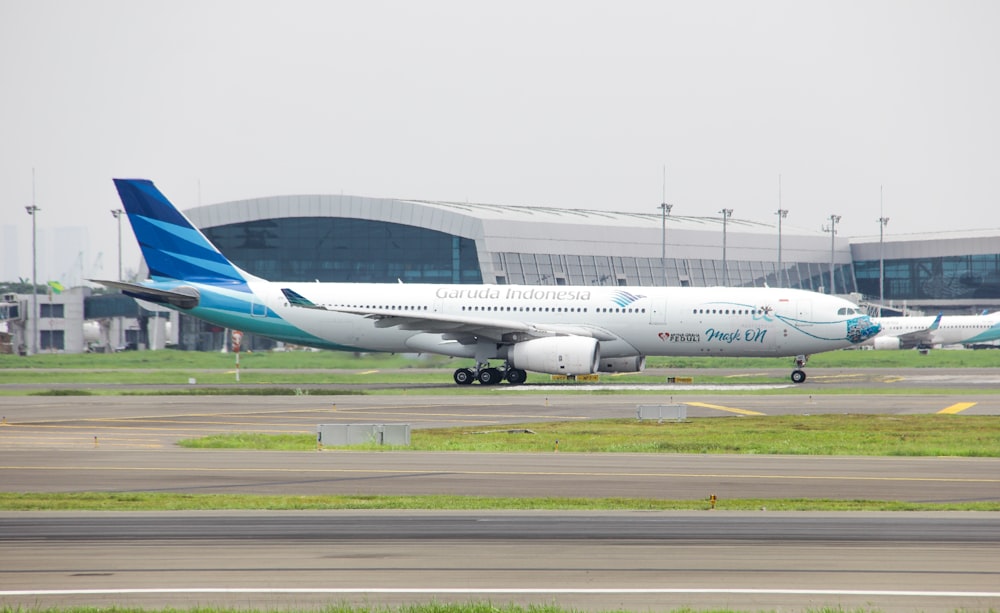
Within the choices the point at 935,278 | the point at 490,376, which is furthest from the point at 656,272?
the point at 490,376

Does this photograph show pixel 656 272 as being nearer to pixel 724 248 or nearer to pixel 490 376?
pixel 724 248

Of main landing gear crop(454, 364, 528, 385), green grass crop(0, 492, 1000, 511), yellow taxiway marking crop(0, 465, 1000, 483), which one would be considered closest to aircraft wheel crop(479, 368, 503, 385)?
main landing gear crop(454, 364, 528, 385)

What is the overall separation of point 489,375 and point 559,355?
3997 mm

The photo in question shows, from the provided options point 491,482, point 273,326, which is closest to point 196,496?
point 491,482

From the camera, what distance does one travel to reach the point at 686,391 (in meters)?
44.4

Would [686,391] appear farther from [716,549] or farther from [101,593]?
[101,593]

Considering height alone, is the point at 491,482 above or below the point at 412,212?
below

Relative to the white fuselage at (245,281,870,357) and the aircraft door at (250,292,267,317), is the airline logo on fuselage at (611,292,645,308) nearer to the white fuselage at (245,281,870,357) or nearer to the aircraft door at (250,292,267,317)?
the white fuselage at (245,281,870,357)

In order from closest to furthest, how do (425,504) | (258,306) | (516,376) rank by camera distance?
(425,504), (516,376), (258,306)

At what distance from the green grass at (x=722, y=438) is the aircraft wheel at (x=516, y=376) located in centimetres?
1651

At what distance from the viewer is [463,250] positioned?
92.8 metres

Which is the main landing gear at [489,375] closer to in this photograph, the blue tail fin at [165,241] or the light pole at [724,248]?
the blue tail fin at [165,241]

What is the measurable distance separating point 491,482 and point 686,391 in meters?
24.7

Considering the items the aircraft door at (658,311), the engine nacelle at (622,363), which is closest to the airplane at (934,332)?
the engine nacelle at (622,363)
